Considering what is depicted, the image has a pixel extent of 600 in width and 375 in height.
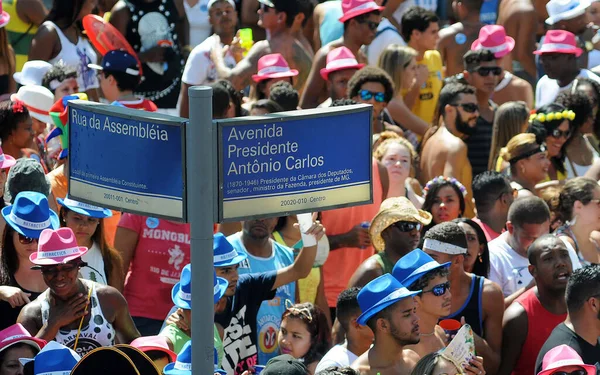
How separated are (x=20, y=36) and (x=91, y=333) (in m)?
5.41

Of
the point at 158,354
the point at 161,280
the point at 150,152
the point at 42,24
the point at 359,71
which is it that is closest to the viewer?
the point at 150,152

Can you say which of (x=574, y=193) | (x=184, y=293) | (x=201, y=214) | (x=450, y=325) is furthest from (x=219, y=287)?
(x=574, y=193)

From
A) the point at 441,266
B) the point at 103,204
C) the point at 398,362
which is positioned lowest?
the point at 398,362

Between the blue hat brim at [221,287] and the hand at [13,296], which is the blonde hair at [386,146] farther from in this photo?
the hand at [13,296]

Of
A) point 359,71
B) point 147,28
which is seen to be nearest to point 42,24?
point 147,28

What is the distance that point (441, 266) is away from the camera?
19.9 feet

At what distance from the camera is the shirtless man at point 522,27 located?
11.7 meters

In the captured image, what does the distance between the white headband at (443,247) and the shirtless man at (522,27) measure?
5.29m

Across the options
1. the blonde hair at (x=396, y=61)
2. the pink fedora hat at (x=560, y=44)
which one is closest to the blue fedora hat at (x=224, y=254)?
the blonde hair at (x=396, y=61)

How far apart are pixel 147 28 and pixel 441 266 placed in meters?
5.49

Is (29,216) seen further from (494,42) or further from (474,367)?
(494,42)

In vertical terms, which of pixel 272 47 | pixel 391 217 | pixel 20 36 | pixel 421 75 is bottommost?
pixel 391 217

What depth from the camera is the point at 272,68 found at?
31.5 feet

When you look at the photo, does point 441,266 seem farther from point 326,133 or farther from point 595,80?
point 595,80
